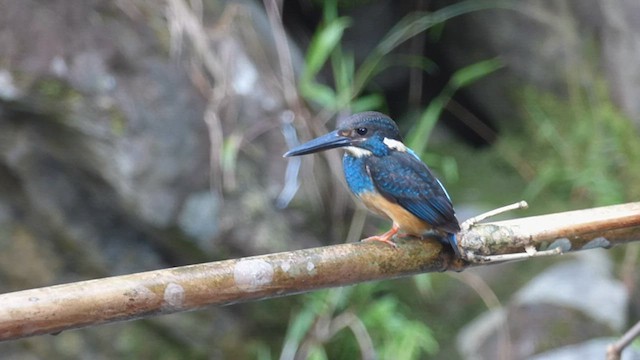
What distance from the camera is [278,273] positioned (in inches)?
54.5

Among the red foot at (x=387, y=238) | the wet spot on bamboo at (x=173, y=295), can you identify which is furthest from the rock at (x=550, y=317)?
the wet spot on bamboo at (x=173, y=295)

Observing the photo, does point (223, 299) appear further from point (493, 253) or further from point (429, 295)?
point (429, 295)

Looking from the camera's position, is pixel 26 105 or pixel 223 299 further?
pixel 26 105

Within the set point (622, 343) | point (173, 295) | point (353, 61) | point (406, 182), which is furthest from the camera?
point (353, 61)

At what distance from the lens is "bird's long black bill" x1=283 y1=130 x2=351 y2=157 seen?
1.75 meters

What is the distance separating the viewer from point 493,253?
159 centimetres

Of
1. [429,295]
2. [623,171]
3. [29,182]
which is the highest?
[623,171]

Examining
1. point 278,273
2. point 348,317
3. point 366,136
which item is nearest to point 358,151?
point 366,136

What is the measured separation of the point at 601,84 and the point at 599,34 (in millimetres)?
205

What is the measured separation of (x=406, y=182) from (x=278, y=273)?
54cm

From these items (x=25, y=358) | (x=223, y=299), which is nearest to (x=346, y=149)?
(x=223, y=299)

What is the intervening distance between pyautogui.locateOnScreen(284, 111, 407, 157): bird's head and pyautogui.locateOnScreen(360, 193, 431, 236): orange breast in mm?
102

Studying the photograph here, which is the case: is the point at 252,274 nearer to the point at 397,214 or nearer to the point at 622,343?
the point at 397,214

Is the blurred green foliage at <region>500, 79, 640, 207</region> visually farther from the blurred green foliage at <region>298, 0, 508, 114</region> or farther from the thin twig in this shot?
the thin twig
